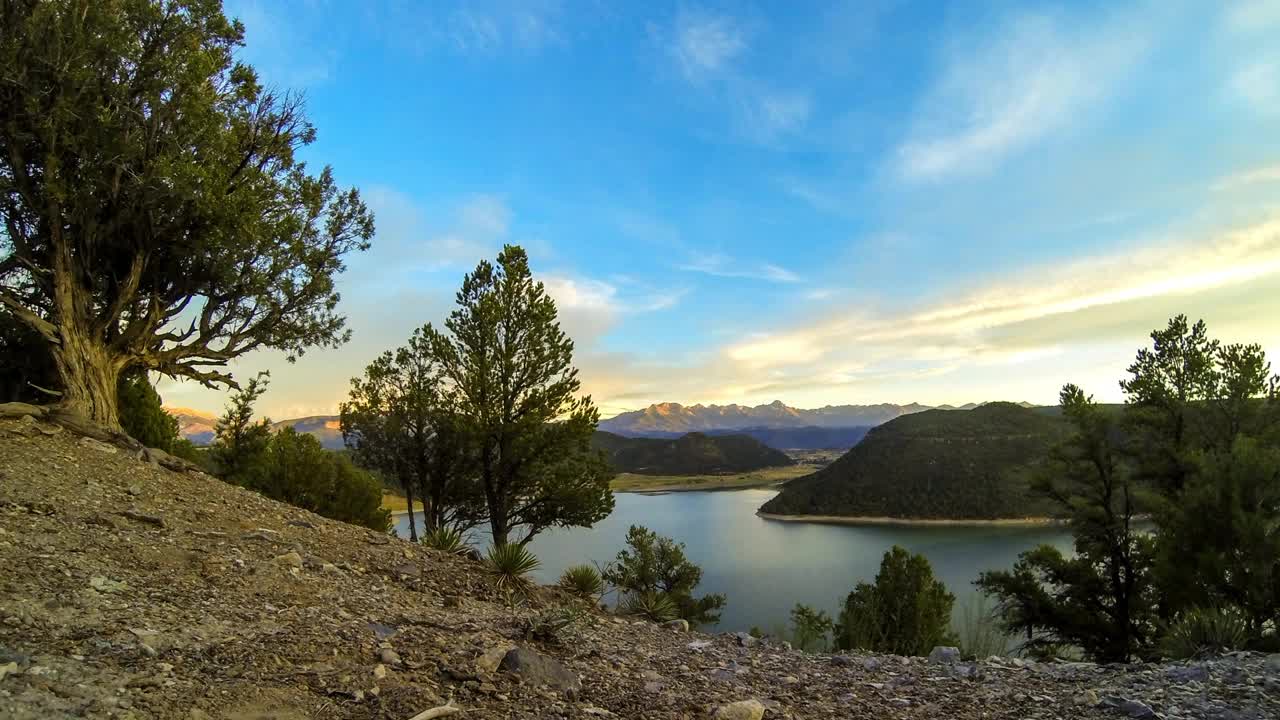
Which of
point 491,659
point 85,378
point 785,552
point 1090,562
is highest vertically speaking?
point 85,378

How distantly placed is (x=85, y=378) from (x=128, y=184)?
4.02m

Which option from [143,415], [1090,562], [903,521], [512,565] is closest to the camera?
[512,565]

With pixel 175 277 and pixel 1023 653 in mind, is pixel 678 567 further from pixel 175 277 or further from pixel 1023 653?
pixel 175 277

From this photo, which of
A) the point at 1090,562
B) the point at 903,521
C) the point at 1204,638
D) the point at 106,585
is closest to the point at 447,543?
the point at 106,585

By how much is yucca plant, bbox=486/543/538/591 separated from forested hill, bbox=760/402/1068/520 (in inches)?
3489

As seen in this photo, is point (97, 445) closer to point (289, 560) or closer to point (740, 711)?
point (289, 560)

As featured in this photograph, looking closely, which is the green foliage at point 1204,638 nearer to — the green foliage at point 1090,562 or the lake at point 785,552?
the green foliage at point 1090,562

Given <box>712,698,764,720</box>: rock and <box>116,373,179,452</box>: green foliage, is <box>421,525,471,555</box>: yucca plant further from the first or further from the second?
<box>116,373,179,452</box>: green foliage

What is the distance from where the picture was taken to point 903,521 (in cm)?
9169

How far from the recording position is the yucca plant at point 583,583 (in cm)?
998

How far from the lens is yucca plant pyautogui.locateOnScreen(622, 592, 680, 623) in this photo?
998cm

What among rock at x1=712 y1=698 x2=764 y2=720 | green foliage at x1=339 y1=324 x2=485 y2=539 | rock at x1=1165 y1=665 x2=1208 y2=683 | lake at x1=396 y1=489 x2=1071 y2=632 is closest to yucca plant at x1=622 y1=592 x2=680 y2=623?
rock at x1=712 y1=698 x2=764 y2=720

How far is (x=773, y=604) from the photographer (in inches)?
1903

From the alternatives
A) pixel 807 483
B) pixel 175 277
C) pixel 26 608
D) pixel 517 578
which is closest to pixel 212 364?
pixel 175 277
